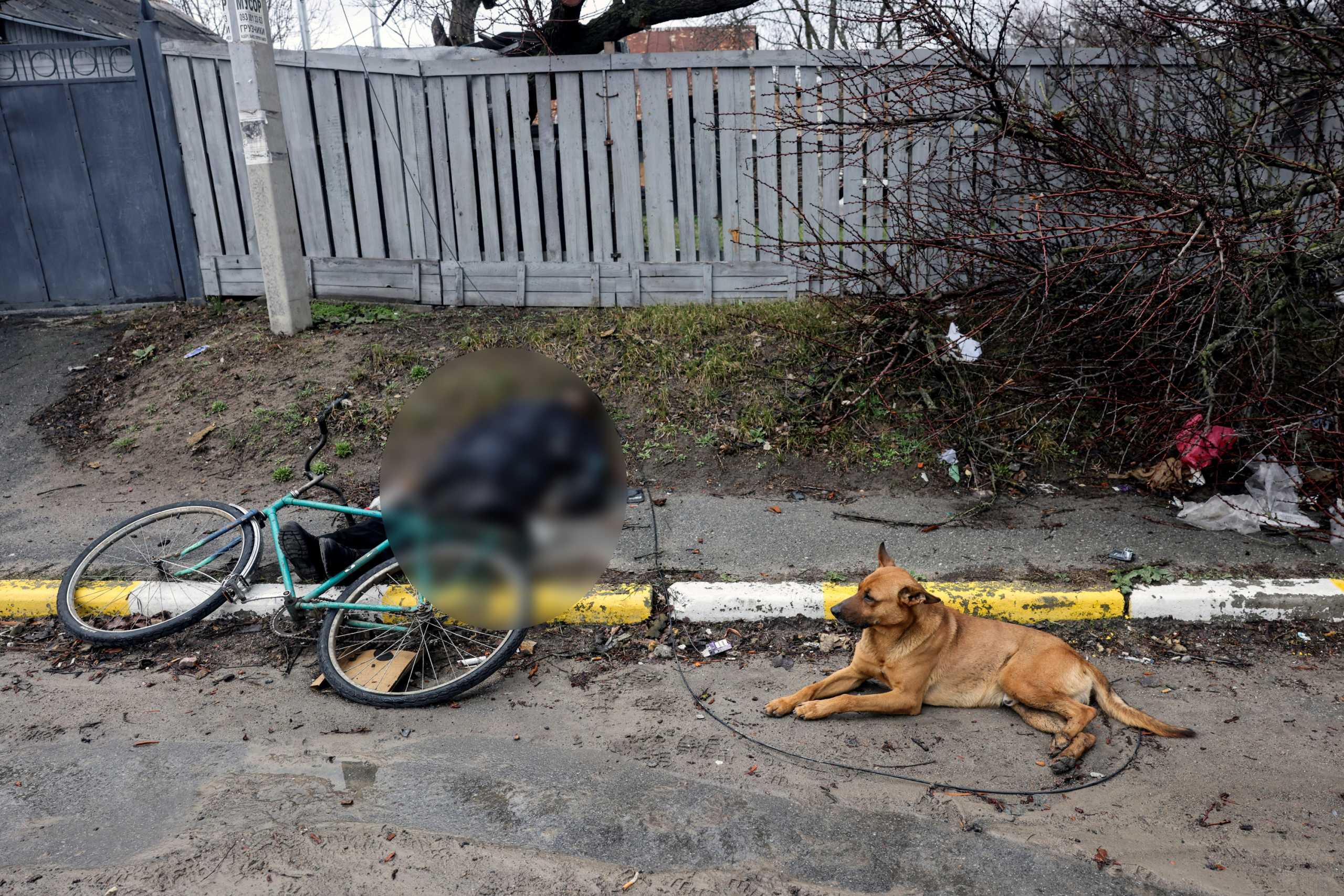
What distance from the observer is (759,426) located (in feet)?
19.9

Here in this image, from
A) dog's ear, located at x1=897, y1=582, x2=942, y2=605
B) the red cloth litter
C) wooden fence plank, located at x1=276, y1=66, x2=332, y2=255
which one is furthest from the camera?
wooden fence plank, located at x1=276, y1=66, x2=332, y2=255

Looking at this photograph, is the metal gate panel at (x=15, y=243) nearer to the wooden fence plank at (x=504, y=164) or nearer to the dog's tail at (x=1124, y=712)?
the wooden fence plank at (x=504, y=164)

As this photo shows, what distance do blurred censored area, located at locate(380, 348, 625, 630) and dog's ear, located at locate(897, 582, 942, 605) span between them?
132 cm

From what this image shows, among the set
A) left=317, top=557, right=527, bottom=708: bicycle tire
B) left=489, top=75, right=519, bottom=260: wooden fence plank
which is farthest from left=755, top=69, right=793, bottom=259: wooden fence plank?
left=317, top=557, right=527, bottom=708: bicycle tire

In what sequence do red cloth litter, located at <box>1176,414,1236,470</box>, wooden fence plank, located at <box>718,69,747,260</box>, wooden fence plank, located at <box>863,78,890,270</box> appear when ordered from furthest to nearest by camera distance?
wooden fence plank, located at <box>718,69,747,260</box>
wooden fence plank, located at <box>863,78,890,270</box>
red cloth litter, located at <box>1176,414,1236,470</box>

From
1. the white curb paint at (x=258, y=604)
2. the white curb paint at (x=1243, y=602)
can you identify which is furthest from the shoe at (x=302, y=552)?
the white curb paint at (x=1243, y=602)

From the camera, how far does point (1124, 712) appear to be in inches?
140

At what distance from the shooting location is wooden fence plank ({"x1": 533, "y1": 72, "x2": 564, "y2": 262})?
24.4 ft

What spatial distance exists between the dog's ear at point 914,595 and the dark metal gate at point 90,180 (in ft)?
23.5

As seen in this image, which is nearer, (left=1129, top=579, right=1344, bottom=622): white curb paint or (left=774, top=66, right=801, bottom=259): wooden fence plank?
(left=1129, top=579, right=1344, bottom=622): white curb paint

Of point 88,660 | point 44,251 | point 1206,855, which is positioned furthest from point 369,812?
point 44,251

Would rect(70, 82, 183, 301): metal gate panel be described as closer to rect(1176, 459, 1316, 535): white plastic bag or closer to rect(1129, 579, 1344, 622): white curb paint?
rect(1129, 579, 1344, 622): white curb paint

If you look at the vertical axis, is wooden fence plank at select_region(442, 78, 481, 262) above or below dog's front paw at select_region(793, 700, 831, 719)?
above

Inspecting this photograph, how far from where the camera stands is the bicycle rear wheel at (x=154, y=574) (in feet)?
14.5
